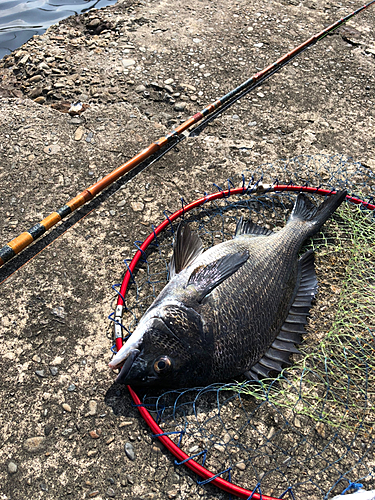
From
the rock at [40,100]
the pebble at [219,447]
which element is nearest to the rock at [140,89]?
the rock at [40,100]

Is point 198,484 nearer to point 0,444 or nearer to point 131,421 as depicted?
point 131,421

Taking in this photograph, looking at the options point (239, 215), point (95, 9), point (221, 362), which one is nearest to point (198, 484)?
point (221, 362)

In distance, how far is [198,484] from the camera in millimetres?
2590

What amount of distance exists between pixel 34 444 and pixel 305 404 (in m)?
2.06

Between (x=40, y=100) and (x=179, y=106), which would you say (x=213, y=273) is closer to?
(x=179, y=106)

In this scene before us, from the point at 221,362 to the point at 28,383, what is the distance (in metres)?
1.55

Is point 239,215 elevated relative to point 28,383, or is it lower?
elevated

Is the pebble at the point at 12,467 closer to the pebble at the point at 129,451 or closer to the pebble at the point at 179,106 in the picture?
the pebble at the point at 129,451

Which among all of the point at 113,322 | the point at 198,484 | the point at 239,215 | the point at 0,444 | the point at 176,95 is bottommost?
the point at 198,484

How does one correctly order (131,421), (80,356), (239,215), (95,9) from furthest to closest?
(95,9)
(239,215)
(80,356)
(131,421)

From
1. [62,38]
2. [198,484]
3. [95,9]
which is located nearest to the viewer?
[198,484]

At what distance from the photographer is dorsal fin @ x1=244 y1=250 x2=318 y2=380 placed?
286cm

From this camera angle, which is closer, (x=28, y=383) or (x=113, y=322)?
(x=28, y=383)

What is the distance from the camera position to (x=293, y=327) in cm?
304
